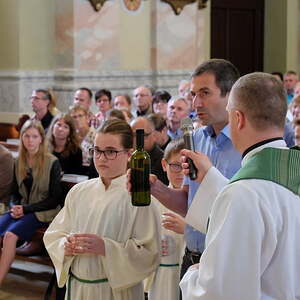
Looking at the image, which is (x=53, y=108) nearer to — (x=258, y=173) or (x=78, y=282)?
(x=78, y=282)

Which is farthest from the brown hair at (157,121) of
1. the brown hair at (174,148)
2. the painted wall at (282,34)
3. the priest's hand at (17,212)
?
the painted wall at (282,34)

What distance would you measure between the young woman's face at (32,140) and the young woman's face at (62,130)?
2.44ft

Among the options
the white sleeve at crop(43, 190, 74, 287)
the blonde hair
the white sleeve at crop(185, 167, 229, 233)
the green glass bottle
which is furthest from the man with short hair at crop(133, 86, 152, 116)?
the white sleeve at crop(185, 167, 229, 233)

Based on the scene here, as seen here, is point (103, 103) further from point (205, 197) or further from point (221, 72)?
point (205, 197)

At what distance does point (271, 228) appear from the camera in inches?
86.6

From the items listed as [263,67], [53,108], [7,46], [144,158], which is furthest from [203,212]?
[263,67]

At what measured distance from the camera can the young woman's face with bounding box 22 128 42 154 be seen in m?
6.35

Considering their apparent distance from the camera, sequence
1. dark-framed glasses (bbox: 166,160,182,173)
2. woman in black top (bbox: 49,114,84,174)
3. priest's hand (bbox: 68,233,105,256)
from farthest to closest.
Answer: woman in black top (bbox: 49,114,84,174)
dark-framed glasses (bbox: 166,160,182,173)
priest's hand (bbox: 68,233,105,256)

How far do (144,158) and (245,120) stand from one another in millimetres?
1188

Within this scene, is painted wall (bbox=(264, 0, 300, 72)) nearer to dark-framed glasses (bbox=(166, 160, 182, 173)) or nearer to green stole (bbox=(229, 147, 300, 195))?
dark-framed glasses (bbox=(166, 160, 182, 173))

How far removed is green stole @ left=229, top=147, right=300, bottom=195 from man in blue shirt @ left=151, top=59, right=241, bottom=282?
2.87ft

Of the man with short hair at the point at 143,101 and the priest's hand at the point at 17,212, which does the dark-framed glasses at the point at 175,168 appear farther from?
the man with short hair at the point at 143,101

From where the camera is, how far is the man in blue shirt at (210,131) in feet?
10.4

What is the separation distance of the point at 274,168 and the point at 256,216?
7.3 inches
